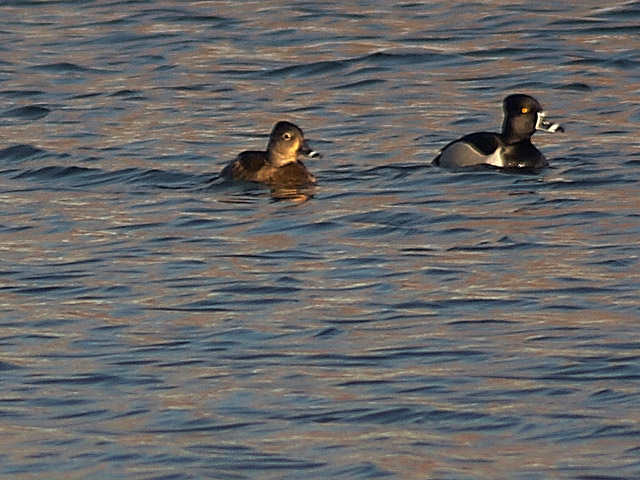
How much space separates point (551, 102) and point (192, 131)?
123 inches

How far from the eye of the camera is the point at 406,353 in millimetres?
9164

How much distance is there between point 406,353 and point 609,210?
381cm

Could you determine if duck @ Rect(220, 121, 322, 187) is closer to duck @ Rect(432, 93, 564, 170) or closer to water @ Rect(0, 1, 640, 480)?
water @ Rect(0, 1, 640, 480)

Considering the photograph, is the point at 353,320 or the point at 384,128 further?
the point at 384,128

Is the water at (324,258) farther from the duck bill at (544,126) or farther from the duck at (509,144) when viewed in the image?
the duck bill at (544,126)

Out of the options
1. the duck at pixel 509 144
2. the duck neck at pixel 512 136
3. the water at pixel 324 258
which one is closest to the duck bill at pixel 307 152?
the water at pixel 324 258

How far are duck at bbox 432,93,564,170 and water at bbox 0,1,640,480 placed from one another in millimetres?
203

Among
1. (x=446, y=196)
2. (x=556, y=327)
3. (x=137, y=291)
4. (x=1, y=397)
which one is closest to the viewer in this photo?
(x=1, y=397)

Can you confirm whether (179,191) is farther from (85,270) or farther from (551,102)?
(551,102)

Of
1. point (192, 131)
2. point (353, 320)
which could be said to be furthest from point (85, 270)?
point (192, 131)

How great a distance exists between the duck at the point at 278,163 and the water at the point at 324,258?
17cm

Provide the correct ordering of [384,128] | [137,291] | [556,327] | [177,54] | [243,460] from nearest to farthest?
1. [243,460]
2. [556,327]
3. [137,291]
4. [384,128]
5. [177,54]

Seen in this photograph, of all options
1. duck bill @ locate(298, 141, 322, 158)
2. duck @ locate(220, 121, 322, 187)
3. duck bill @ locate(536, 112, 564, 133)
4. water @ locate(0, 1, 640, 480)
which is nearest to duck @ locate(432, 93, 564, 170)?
duck bill @ locate(536, 112, 564, 133)

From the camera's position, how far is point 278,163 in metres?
14.2
